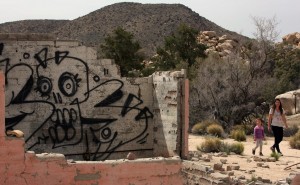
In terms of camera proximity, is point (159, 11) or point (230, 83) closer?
point (230, 83)

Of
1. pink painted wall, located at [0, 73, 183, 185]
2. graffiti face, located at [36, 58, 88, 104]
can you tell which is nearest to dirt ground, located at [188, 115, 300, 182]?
pink painted wall, located at [0, 73, 183, 185]

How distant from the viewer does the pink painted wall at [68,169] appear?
7766mm

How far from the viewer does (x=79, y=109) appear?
13.8 metres

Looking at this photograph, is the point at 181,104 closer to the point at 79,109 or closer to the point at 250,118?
the point at 79,109

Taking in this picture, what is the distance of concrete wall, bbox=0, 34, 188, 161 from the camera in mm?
13227

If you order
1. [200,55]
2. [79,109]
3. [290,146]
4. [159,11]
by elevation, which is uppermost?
[159,11]

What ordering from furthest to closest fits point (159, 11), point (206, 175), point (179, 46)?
point (159, 11) < point (179, 46) < point (206, 175)

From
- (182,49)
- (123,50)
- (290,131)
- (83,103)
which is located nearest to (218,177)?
(83,103)

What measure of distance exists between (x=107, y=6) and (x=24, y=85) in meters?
57.5

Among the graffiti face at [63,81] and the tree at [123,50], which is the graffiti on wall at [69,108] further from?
the tree at [123,50]

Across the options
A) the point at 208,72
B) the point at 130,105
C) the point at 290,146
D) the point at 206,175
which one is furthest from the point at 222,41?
the point at 206,175

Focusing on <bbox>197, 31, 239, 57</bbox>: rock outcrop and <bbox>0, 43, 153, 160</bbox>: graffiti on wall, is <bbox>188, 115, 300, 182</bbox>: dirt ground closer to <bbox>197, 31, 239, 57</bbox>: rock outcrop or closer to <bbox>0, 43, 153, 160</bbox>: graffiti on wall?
<bbox>0, 43, 153, 160</bbox>: graffiti on wall

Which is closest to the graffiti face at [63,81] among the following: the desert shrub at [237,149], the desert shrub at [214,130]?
the desert shrub at [237,149]

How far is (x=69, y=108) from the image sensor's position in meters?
13.7
